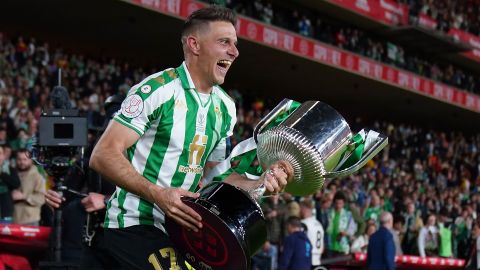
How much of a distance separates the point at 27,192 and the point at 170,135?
6.28 metres

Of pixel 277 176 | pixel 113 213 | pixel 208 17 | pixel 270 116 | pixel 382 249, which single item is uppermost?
pixel 208 17

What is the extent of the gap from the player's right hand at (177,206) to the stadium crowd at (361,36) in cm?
1883

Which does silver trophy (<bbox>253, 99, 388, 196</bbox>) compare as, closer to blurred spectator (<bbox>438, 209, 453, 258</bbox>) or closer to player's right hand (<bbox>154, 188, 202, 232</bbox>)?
player's right hand (<bbox>154, 188, 202, 232</bbox>)

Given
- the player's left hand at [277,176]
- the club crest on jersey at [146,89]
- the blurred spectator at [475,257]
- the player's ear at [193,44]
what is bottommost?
the blurred spectator at [475,257]

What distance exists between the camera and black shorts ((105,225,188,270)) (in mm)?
3418

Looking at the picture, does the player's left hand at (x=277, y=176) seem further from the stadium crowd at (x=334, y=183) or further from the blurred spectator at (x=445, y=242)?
the blurred spectator at (x=445, y=242)

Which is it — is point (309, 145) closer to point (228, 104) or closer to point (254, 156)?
point (254, 156)

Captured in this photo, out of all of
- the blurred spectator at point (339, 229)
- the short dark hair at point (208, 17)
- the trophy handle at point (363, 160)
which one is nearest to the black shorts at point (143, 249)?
the trophy handle at point (363, 160)

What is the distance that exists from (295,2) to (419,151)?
7.06m

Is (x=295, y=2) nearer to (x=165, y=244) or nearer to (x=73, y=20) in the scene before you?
(x=73, y=20)

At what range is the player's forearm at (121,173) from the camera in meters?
3.15

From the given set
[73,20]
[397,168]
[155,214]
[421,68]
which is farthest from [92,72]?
[421,68]

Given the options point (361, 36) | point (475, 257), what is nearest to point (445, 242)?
point (475, 257)

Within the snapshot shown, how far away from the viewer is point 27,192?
30.7 ft
